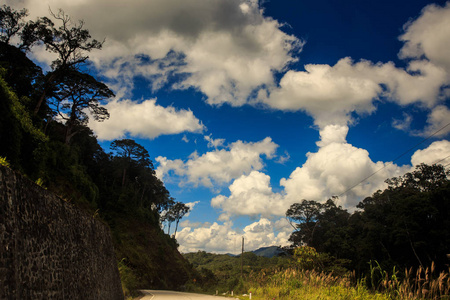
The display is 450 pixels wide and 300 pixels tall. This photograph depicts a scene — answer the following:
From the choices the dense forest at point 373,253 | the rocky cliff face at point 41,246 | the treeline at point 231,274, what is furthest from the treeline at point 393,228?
the rocky cliff face at point 41,246

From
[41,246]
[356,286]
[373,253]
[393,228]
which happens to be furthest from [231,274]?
[41,246]

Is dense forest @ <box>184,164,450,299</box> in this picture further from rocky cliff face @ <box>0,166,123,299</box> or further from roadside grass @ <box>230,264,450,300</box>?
rocky cliff face @ <box>0,166,123,299</box>

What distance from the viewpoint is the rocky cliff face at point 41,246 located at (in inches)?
194

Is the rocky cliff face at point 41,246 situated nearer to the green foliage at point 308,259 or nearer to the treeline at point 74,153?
the treeline at point 74,153

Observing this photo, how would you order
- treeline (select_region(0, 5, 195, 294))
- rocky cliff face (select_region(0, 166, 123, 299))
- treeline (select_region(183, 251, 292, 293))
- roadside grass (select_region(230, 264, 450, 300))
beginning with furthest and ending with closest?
1. treeline (select_region(183, 251, 292, 293))
2. treeline (select_region(0, 5, 195, 294))
3. roadside grass (select_region(230, 264, 450, 300))
4. rocky cliff face (select_region(0, 166, 123, 299))

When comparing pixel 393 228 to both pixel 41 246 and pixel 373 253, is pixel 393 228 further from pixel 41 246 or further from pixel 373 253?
pixel 41 246

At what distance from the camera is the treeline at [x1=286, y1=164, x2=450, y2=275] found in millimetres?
29766

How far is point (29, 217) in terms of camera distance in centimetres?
580

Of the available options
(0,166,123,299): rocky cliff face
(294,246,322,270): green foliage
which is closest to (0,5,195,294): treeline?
(0,166,123,299): rocky cliff face

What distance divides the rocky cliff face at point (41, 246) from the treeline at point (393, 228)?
40.0ft

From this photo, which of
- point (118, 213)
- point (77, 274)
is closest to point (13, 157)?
point (77, 274)

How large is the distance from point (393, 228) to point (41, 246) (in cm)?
3730

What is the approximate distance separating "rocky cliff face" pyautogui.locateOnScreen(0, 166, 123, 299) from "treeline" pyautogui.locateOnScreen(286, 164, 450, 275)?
1219 cm

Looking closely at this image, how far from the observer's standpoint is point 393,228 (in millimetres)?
34250
